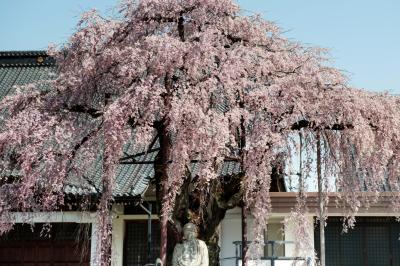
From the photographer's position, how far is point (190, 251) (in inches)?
406

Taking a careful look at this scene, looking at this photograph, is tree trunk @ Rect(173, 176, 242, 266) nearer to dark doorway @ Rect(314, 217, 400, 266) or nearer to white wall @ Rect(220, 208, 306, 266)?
white wall @ Rect(220, 208, 306, 266)

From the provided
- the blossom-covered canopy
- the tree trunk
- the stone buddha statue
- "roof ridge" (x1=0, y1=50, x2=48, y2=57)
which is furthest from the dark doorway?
"roof ridge" (x1=0, y1=50, x2=48, y2=57)

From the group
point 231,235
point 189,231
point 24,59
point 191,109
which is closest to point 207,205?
point 189,231

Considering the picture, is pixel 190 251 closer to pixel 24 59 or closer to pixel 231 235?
pixel 231 235

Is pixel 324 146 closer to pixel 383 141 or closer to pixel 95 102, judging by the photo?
pixel 383 141

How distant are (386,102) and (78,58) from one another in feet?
16.2

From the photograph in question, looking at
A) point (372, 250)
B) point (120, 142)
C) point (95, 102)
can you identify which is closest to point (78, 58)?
point (95, 102)

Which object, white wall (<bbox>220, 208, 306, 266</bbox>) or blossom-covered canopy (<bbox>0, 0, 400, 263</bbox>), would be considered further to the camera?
white wall (<bbox>220, 208, 306, 266</bbox>)

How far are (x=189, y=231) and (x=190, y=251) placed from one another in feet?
0.99

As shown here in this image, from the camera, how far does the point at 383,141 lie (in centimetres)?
1038

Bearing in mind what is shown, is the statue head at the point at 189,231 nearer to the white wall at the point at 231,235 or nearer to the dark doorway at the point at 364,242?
the white wall at the point at 231,235

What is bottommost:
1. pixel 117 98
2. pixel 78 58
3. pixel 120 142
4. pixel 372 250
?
pixel 372 250

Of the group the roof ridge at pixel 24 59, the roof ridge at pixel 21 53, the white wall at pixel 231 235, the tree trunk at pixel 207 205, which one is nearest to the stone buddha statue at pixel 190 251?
the tree trunk at pixel 207 205

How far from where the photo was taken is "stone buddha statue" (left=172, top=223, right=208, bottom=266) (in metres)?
10.3
